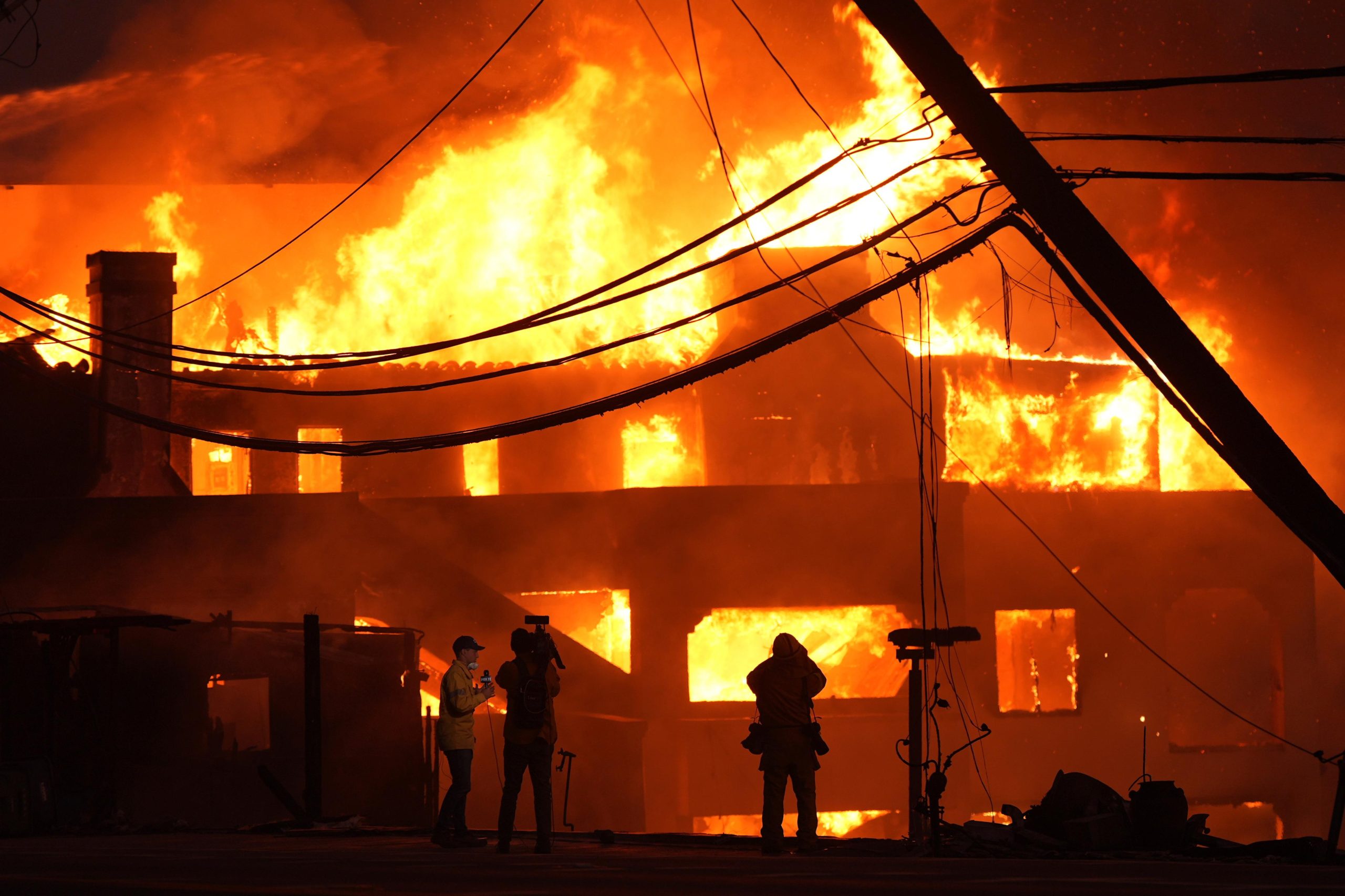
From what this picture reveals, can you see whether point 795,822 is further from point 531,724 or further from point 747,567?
point 531,724

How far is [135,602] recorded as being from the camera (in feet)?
68.9

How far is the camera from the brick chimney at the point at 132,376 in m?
23.6

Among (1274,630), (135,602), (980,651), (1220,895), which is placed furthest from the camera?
(1274,630)

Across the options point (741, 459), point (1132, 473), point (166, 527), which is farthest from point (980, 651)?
point (166, 527)

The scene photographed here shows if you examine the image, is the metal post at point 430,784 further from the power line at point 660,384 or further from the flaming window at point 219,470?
the flaming window at point 219,470

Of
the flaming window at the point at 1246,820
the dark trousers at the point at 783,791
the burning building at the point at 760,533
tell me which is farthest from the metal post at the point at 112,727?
the flaming window at the point at 1246,820

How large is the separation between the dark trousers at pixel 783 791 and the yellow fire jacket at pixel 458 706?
93.9 inches

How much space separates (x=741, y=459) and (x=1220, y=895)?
Result: 24.4m

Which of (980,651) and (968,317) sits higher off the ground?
(968,317)

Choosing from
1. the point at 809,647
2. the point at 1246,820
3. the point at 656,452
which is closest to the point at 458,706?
the point at 809,647

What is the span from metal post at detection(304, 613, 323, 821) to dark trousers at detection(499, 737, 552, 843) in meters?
3.98

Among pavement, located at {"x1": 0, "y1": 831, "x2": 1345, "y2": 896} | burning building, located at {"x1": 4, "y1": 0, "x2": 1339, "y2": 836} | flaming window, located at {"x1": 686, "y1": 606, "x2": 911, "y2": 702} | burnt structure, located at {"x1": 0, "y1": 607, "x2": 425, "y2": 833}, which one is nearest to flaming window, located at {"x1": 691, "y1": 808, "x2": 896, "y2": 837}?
burning building, located at {"x1": 4, "y1": 0, "x2": 1339, "y2": 836}

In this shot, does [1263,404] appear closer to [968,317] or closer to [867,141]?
[968,317]

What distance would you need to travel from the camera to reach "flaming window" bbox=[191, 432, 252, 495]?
114ft
